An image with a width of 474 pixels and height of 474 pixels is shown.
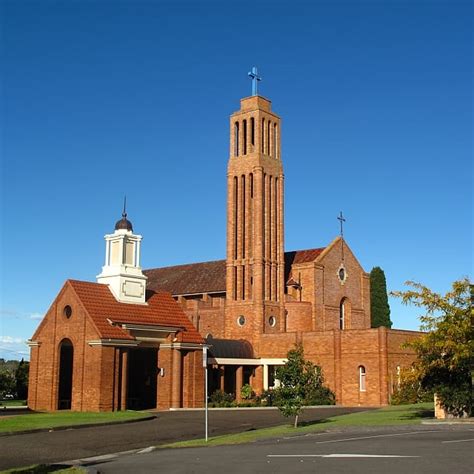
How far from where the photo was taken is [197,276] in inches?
2459

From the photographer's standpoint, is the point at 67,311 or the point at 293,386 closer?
the point at 293,386

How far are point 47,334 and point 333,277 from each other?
80.7ft

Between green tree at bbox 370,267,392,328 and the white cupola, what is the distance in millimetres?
27373

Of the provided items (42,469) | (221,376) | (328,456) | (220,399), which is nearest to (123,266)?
(220,399)

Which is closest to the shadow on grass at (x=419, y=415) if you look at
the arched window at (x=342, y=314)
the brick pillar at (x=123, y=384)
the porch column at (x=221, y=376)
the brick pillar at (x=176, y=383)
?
the brick pillar at (x=176, y=383)

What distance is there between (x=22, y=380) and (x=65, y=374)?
17598 millimetres

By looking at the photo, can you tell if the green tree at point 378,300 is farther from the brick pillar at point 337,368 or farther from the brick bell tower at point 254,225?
the brick pillar at point 337,368

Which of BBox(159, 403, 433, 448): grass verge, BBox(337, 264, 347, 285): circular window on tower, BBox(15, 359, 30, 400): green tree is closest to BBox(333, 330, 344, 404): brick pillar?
BBox(337, 264, 347, 285): circular window on tower

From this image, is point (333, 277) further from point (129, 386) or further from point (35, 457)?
point (35, 457)

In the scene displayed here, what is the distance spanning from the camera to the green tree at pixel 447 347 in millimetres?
25031

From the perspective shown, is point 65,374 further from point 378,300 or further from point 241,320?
point 378,300

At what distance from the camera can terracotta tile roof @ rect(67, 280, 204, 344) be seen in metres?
39.3

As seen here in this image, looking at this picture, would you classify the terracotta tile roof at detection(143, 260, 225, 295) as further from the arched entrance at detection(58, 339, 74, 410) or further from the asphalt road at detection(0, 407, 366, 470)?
the asphalt road at detection(0, 407, 366, 470)

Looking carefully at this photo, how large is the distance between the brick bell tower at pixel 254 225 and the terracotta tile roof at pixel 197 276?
13.1 ft
